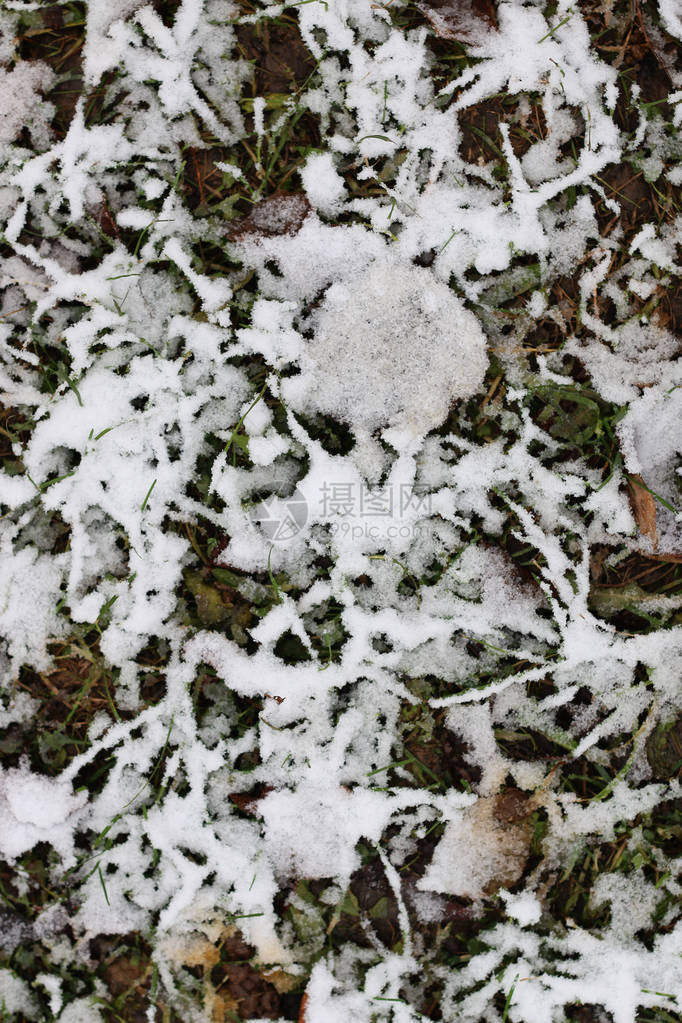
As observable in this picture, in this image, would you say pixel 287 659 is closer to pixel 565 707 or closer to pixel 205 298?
pixel 565 707

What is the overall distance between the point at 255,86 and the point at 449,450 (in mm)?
1108

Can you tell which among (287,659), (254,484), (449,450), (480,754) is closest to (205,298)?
(254,484)

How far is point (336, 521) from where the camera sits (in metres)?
1.70

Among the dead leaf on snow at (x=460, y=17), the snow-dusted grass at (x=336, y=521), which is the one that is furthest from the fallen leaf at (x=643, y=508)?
the dead leaf on snow at (x=460, y=17)

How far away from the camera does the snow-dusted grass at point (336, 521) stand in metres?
1.69

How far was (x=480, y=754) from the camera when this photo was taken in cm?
170

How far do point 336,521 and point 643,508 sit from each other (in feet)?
2.67

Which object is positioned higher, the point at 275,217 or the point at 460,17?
the point at 460,17

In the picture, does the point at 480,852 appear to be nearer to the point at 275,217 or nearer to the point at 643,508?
the point at 643,508

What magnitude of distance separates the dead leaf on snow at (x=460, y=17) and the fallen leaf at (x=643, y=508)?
1264 mm

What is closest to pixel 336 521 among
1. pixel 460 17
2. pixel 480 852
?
pixel 480 852

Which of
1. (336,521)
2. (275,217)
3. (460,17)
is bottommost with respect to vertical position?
(336,521)

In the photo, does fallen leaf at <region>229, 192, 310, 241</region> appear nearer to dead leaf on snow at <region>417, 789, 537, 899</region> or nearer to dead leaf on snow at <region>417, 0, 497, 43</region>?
dead leaf on snow at <region>417, 0, 497, 43</region>

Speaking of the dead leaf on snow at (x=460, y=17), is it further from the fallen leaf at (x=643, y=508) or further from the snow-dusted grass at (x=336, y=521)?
the fallen leaf at (x=643, y=508)
